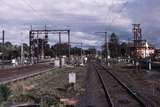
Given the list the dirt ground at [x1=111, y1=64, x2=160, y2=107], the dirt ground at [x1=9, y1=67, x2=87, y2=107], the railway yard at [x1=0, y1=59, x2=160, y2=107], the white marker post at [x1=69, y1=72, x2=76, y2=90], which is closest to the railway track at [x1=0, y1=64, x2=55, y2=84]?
the railway yard at [x1=0, y1=59, x2=160, y2=107]

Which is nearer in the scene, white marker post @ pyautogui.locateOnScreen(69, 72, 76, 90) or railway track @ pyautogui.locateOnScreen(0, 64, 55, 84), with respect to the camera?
white marker post @ pyautogui.locateOnScreen(69, 72, 76, 90)

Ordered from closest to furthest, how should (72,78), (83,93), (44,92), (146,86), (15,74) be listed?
(44,92) < (83,93) < (72,78) < (146,86) < (15,74)

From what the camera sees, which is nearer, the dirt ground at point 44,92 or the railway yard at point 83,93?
the dirt ground at point 44,92

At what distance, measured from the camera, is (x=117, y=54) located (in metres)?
185

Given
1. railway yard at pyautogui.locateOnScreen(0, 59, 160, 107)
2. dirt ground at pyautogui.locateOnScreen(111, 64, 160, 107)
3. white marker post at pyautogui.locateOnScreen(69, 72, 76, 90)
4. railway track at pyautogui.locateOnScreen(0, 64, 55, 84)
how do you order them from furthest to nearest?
railway track at pyautogui.locateOnScreen(0, 64, 55, 84)
white marker post at pyautogui.locateOnScreen(69, 72, 76, 90)
dirt ground at pyautogui.locateOnScreen(111, 64, 160, 107)
railway yard at pyautogui.locateOnScreen(0, 59, 160, 107)

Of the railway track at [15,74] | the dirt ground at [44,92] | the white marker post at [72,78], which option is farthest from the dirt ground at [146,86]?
the railway track at [15,74]

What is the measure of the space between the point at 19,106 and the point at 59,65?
69.8 m

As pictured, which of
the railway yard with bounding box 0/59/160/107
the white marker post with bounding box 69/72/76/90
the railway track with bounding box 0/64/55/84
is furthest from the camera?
the railway track with bounding box 0/64/55/84

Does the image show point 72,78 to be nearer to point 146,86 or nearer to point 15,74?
point 146,86

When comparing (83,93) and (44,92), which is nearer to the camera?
(44,92)

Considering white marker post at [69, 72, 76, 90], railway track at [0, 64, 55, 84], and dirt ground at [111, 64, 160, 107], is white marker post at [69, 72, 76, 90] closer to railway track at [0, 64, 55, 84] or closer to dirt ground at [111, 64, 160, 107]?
dirt ground at [111, 64, 160, 107]

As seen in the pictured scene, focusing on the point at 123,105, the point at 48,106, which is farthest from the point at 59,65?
the point at 48,106

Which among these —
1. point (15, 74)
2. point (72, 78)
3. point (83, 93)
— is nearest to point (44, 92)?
point (83, 93)

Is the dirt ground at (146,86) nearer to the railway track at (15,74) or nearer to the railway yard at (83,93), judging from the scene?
the railway yard at (83,93)
